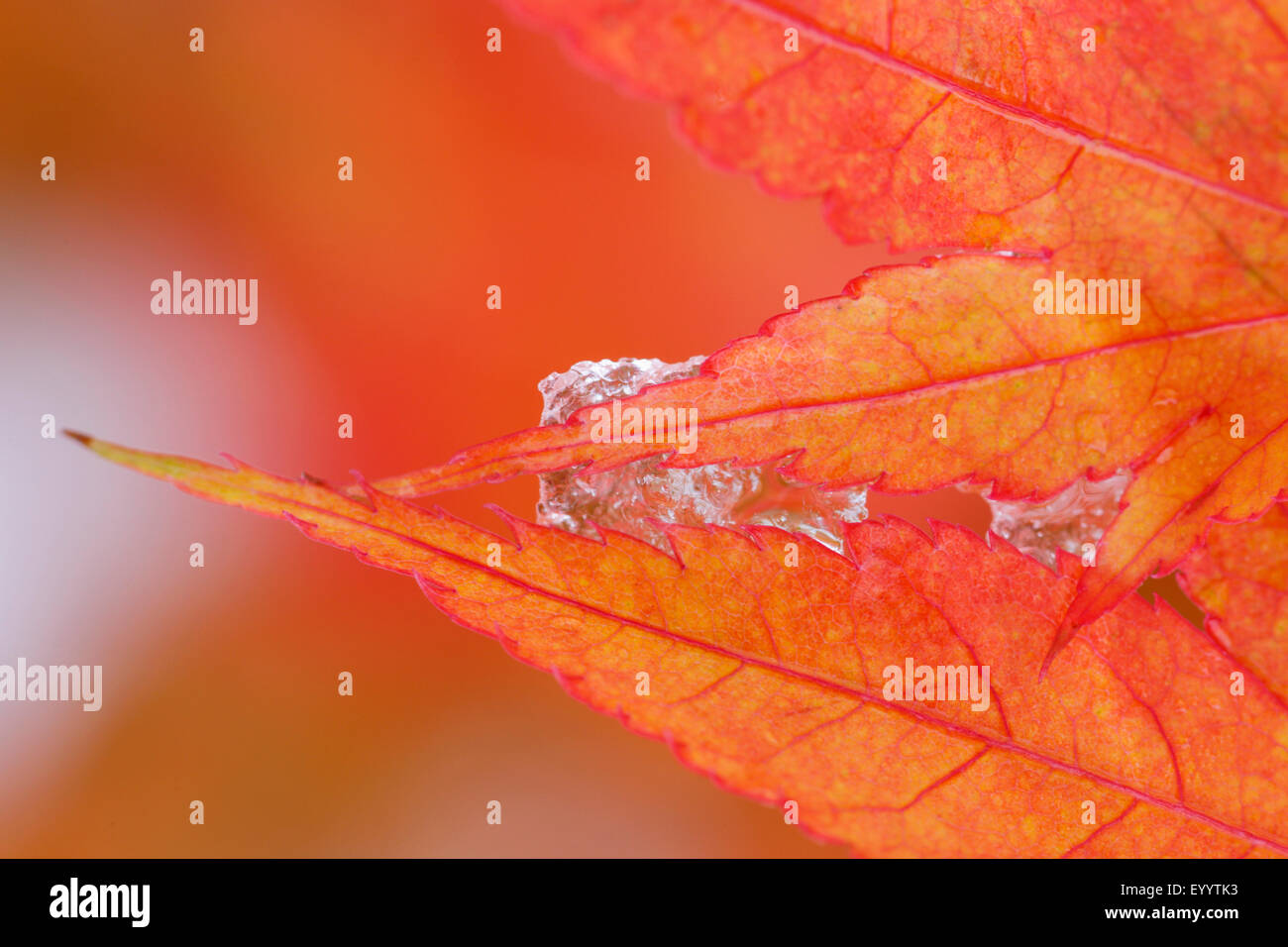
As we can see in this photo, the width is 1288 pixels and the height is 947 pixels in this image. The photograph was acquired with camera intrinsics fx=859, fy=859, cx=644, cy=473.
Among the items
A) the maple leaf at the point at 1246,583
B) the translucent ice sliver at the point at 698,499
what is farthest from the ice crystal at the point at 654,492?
the maple leaf at the point at 1246,583

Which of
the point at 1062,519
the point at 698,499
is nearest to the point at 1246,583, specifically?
the point at 1062,519

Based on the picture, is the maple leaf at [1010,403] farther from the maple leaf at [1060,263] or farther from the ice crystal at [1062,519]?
the ice crystal at [1062,519]

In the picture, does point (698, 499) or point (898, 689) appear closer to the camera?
point (898, 689)

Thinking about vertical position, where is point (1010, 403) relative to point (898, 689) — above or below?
above

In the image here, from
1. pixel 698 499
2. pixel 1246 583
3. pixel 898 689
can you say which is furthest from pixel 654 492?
pixel 1246 583

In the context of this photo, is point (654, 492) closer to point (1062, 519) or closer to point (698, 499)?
point (698, 499)

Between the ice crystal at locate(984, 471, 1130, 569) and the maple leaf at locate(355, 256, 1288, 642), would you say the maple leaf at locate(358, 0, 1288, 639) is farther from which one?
the ice crystal at locate(984, 471, 1130, 569)
